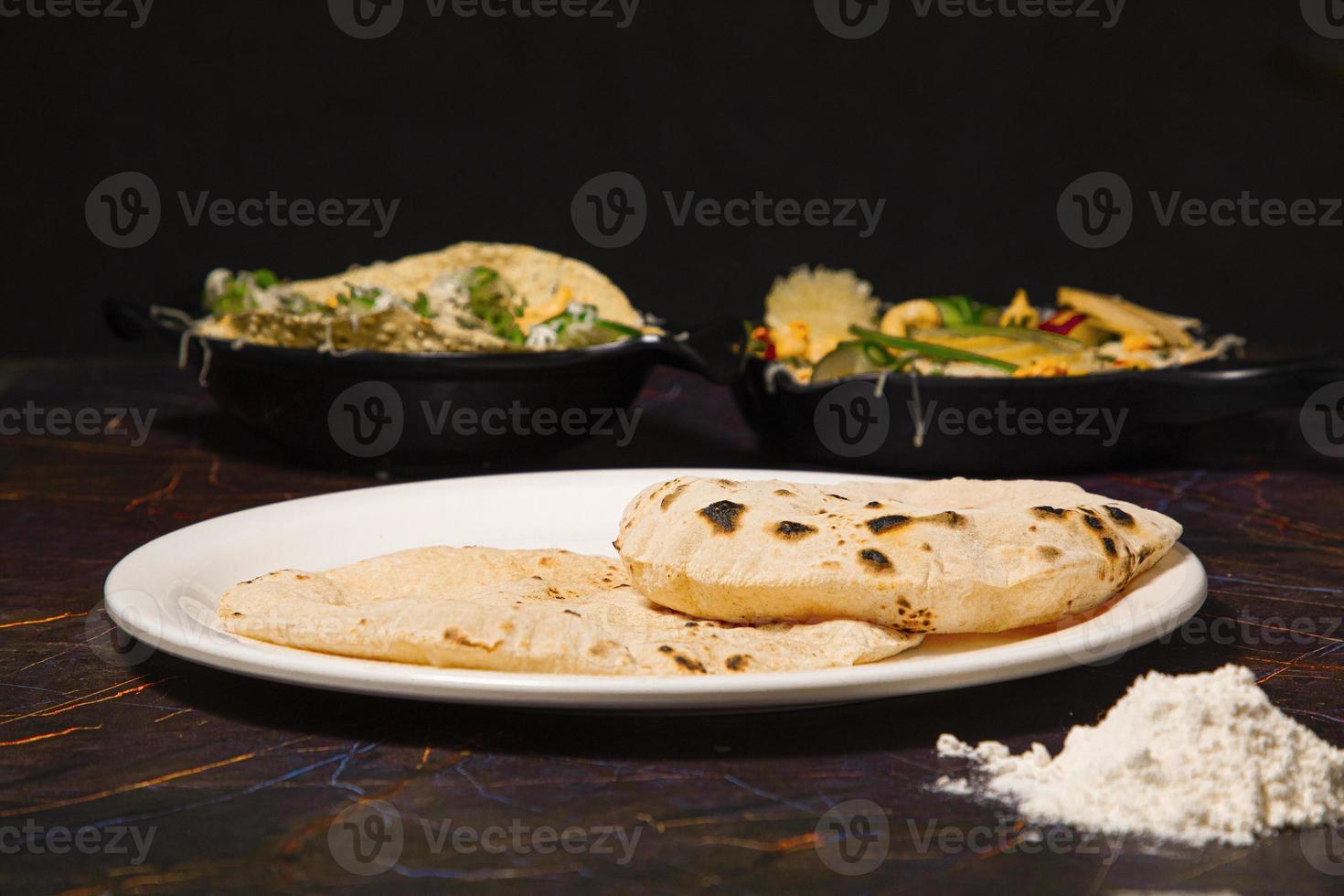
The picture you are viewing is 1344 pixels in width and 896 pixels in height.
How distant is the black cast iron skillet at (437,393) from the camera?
73.4 inches

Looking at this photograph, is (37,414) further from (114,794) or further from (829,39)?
(829,39)

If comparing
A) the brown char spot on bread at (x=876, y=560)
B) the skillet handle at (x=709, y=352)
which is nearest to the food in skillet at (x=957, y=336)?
the skillet handle at (x=709, y=352)

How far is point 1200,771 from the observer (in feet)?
2.83

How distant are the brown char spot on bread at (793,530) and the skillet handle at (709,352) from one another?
0.82 meters

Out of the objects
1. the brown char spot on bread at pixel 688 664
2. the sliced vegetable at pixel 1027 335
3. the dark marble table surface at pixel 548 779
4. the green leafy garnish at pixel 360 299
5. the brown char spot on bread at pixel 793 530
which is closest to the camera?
the dark marble table surface at pixel 548 779

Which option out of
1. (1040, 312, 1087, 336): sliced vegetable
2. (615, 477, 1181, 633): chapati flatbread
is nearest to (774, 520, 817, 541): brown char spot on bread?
(615, 477, 1181, 633): chapati flatbread

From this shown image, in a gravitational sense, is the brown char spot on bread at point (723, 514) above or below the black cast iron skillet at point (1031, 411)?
above

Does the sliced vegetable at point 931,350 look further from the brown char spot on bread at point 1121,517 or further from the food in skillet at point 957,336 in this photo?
the brown char spot on bread at point 1121,517

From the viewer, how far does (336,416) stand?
1909mm

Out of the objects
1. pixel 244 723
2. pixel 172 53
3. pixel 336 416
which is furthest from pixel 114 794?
pixel 172 53

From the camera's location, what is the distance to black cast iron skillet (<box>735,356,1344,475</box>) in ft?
6.23

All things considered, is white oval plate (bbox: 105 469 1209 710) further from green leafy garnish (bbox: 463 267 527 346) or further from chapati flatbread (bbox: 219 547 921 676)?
green leafy garnish (bbox: 463 267 527 346)

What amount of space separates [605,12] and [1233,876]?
3245 millimetres

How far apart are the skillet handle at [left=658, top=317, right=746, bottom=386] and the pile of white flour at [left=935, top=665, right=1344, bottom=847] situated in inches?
42.8
